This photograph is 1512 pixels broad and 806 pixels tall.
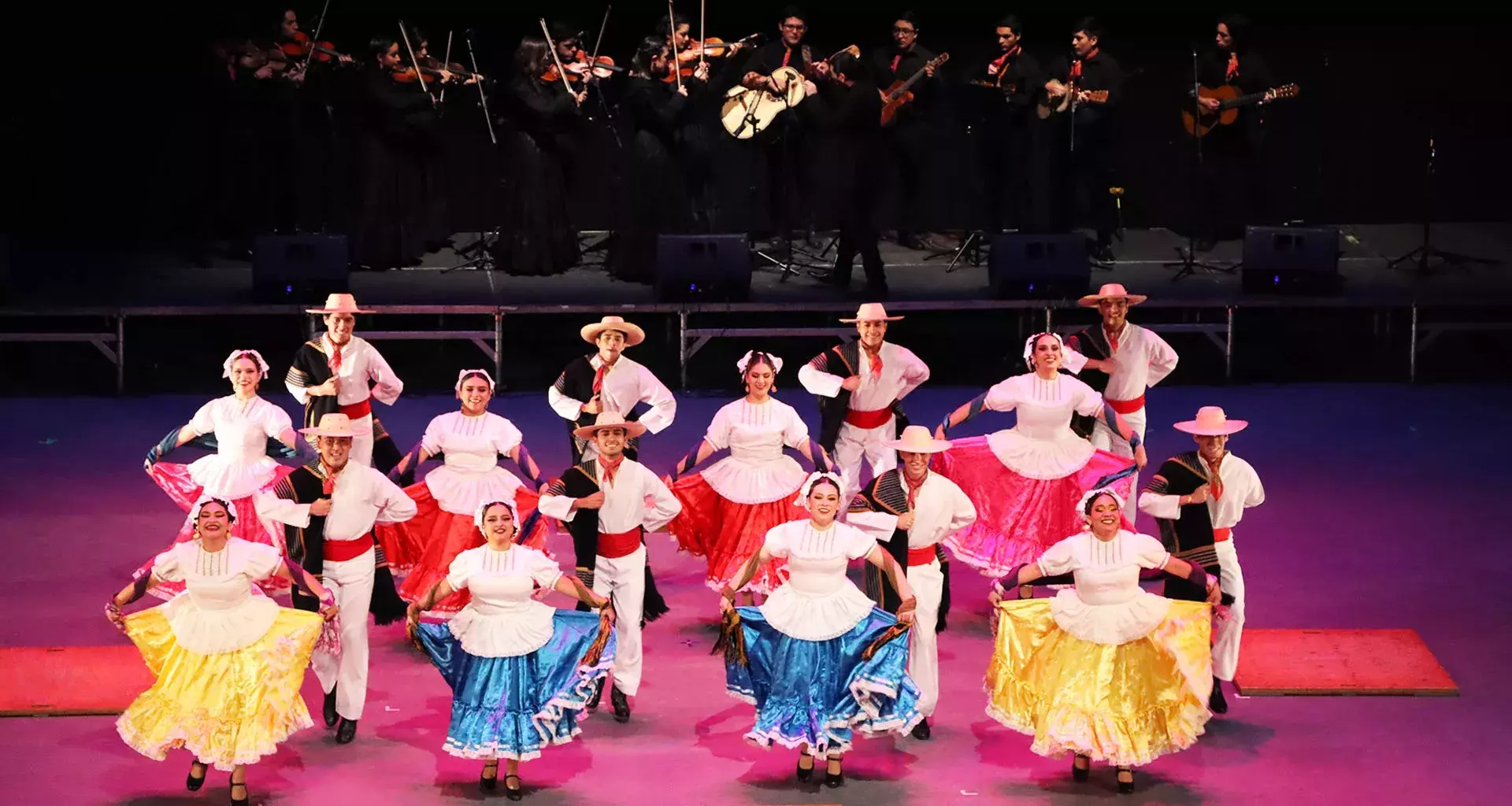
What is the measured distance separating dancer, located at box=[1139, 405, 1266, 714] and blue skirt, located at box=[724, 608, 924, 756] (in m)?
1.42

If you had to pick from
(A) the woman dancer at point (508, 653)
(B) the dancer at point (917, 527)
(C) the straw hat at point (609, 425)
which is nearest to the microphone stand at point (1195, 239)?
(B) the dancer at point (917, 527)

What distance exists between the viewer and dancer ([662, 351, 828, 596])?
932cm

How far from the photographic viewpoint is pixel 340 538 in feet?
26.2

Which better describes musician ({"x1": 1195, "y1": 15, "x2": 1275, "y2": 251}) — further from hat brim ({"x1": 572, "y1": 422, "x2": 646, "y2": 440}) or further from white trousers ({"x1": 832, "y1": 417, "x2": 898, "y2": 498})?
hat brim ({"x1": 572, "y1": 422, "x2": 646, "y2": 440})

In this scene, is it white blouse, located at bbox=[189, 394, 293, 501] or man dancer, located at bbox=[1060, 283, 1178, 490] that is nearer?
white blouse, located at bbox=[189, 394, 293, 501]

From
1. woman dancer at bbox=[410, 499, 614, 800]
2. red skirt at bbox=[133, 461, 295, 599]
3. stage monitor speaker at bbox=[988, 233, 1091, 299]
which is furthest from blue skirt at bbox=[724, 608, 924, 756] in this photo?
stage monitor speaker at bbox=[988, 233, 1091, 299]

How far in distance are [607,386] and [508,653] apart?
252cm

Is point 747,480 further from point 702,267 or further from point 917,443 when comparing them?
point 702,267

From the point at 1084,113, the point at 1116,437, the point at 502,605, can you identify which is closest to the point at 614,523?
the point at 502,605

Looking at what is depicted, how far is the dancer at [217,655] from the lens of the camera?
7.16 metres

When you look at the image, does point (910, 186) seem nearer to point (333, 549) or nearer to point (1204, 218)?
point (1204, 218)

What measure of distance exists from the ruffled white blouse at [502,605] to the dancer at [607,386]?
6.73 feet

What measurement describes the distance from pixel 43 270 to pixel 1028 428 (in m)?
9.65

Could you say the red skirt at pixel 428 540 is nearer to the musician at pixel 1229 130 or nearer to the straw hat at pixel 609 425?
the straw hat at pixel 609 425
